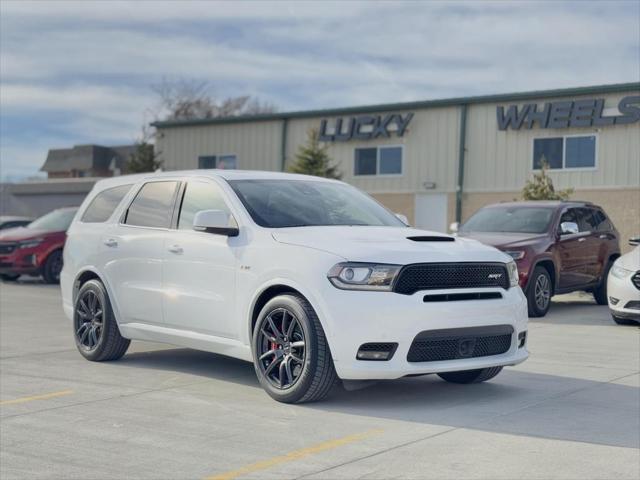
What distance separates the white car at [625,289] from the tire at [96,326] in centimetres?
658

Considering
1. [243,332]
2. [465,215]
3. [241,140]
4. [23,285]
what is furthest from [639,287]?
[241,140]

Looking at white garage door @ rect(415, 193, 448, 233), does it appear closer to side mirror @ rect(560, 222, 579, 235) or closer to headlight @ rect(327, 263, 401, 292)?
side mirror @ rect(560, 222, 579, 235)

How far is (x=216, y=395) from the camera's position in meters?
7.28

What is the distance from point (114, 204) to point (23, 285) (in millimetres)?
11351

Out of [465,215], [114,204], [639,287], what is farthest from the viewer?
[465,215]

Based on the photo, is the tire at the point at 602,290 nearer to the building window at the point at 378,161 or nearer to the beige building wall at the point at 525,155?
the beige building wall at the point at 525,155

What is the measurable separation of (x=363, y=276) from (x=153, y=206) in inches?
113

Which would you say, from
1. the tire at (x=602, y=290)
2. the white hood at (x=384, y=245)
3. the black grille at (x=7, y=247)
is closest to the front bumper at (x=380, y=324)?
the white hood at (x=384, y=245)

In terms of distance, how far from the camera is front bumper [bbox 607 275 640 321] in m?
12.0

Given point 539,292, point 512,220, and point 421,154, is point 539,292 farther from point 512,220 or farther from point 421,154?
point 421,154

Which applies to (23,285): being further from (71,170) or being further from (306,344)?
(71,170)

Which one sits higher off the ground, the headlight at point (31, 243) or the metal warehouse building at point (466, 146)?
the metal warehouse building at point (466, 146)

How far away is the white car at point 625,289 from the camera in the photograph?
12062 millimetres

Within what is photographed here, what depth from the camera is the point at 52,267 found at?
65.3ft
